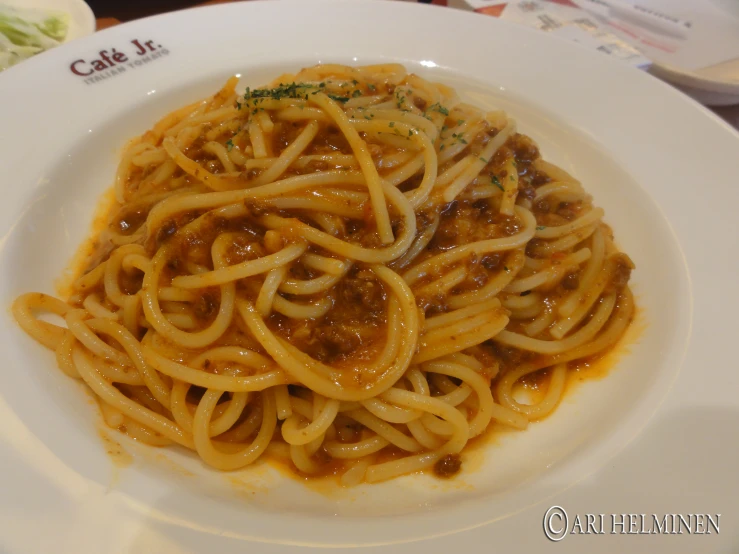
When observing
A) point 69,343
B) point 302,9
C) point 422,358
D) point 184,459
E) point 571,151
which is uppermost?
point 302,9

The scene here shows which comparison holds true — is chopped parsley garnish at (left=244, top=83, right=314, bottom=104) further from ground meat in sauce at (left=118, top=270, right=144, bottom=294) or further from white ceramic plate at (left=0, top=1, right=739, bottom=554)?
white ceramic plate at (left=0, top=1, right=739, bottom=554)

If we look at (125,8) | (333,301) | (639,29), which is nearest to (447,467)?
(333,301)

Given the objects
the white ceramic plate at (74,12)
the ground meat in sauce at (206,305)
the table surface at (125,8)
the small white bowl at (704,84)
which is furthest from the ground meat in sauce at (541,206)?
the table surface at (125,8)

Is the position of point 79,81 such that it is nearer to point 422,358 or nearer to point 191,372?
point 191,372

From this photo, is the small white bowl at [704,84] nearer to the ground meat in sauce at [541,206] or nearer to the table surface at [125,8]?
the ground meat in sauce at [541,206]

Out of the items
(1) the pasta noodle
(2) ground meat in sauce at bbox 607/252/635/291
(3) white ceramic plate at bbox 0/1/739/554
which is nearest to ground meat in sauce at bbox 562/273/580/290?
(1) the pasta noodle

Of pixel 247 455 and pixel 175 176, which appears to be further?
pixel 175 176

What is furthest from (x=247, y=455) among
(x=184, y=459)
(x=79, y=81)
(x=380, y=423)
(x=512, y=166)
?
(x=79, y=81)

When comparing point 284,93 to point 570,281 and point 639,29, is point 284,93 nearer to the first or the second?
point 570,281
